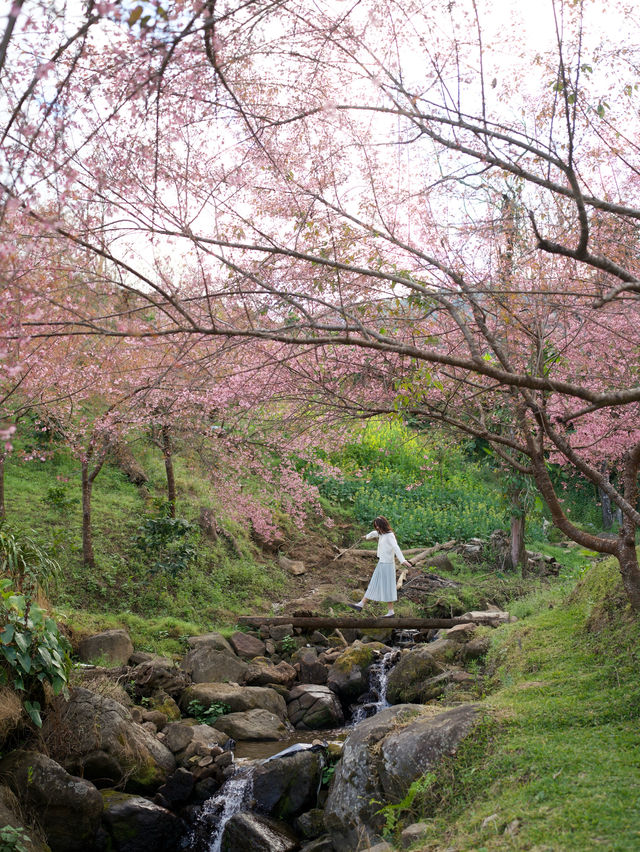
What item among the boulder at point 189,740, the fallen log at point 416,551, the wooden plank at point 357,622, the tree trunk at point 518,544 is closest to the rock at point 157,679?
the boulder at point 189,740

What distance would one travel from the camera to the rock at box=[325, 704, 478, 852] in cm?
457

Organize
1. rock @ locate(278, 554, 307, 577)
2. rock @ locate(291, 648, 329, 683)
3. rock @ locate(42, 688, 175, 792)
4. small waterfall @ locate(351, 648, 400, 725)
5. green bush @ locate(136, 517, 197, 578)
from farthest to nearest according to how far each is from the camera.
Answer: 1. rock @ locate(278, 554, 307, 577)
2. green bush @ locate(136, 517, 197, 578)
3. rock @ locate(291, 648, 329, 683)
4. small waterfall @ locate(351, 648, 400, 725)
5. rock @ locate(42, 688, 175, 792)

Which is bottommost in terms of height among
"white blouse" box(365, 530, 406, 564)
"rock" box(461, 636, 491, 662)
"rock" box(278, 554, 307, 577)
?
"rock" box(461, 636, 491, 662)

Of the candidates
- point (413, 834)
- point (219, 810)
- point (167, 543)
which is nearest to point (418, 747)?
point (413, 834)

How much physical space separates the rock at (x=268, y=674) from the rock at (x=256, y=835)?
2666mm

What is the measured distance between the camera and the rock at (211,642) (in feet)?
27.9

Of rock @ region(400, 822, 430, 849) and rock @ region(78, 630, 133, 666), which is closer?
rock @ region(400, 822, 430, 849)

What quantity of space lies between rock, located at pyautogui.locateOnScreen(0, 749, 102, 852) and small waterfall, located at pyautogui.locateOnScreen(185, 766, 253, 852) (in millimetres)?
897

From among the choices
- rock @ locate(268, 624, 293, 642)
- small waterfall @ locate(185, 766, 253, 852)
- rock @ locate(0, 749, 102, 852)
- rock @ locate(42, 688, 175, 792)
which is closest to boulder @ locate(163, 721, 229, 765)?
rock @ locate(42, 688, 175, 792)

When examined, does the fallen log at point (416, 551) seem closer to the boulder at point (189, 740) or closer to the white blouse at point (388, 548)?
the white blouse at point (388, 548)

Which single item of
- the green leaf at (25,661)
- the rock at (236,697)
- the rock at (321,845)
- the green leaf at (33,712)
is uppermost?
the green leaf at (25,661)

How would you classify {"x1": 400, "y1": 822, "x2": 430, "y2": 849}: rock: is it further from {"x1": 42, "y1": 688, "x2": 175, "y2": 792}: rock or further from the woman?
the woman

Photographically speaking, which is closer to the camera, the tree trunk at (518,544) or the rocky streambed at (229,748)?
the rocky streambed at (229,748)

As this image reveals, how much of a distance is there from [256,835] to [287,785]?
1.79 feet
